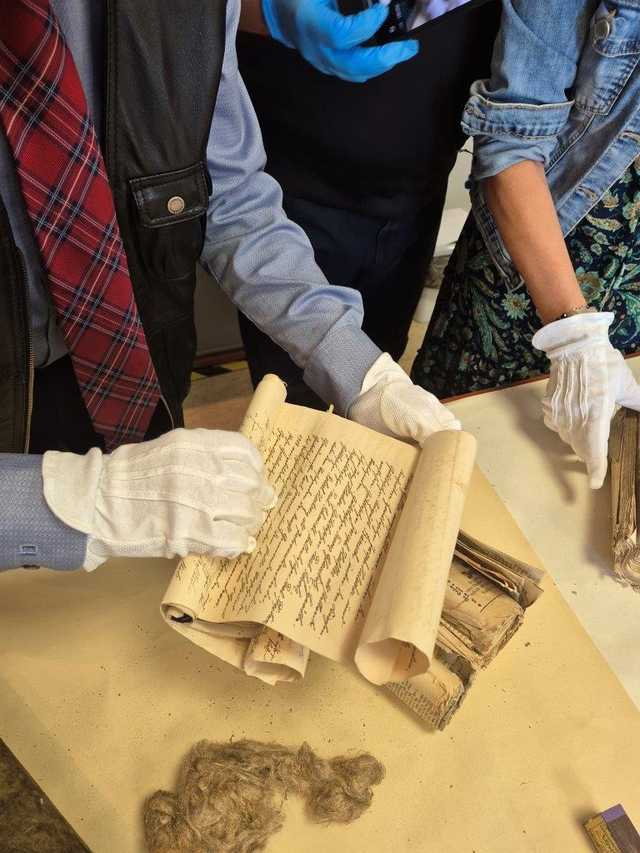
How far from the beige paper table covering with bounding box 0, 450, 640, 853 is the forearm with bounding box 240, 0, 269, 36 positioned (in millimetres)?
778

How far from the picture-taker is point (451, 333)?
131 centimetres

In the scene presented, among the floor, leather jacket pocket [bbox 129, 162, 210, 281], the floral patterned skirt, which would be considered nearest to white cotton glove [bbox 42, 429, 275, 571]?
leather jacket pocket [bbox 129, 162, 210, 281]

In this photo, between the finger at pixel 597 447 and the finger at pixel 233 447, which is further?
the finger at pixel 597 447

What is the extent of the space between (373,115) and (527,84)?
0.81 feet

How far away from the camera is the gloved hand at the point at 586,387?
97 centimetres

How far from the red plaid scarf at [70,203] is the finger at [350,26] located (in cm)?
38

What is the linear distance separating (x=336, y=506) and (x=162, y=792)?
0.33 m

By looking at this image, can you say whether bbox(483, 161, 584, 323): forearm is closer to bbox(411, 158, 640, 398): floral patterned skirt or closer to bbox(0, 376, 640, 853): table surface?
bbox(411, 158, 640, 398): floral patterned skirt

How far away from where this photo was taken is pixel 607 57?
0.92m

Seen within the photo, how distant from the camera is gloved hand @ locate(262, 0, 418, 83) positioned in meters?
0.88

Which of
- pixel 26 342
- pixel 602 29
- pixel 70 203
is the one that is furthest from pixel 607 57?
pixel 26 342

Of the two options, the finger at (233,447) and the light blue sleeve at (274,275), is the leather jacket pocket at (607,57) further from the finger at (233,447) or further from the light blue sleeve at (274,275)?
the finger at (233,447)

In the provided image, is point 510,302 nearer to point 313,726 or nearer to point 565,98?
point 565,98

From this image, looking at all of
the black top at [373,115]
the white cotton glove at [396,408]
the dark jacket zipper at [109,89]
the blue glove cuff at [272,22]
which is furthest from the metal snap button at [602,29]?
the dark jacket zipper at [109,89]
